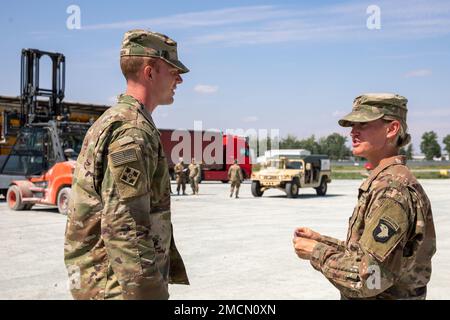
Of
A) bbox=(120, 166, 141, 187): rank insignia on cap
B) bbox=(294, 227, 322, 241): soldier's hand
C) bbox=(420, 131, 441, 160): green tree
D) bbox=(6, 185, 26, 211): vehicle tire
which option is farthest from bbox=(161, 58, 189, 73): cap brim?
bbox=(420, 131, 441, 160): green tree

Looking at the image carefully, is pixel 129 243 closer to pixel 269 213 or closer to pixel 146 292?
pixel 146 292

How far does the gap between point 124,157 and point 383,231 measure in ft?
3.54

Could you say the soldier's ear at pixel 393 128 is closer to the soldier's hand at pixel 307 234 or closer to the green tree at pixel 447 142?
the soldier's hand at pixel 307 234

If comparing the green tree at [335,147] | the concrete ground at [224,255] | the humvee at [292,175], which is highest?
the green tree at [335,147]

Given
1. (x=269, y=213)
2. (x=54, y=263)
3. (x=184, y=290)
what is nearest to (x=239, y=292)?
(x=184, y=290)

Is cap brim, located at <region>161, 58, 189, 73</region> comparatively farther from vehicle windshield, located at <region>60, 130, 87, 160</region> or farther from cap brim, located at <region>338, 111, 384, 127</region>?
vehicle windshield, located at <region>60, 130, 87, 160</region>

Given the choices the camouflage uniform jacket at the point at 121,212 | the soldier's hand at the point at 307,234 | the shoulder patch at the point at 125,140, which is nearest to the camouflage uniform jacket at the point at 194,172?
the camouflage uniform jacket at the point at 121,212

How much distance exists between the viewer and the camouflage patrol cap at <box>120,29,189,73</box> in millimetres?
2527

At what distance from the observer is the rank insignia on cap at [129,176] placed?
2229mm

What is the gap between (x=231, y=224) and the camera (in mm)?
12633

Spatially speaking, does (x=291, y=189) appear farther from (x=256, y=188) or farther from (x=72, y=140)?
(x=72, y=140)

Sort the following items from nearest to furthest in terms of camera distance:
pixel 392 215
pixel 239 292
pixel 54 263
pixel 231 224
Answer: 1. pixel 392 215
2. pixel 239 292
3. pixel 54 263
4. pixel 231 224

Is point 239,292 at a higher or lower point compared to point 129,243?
lower
